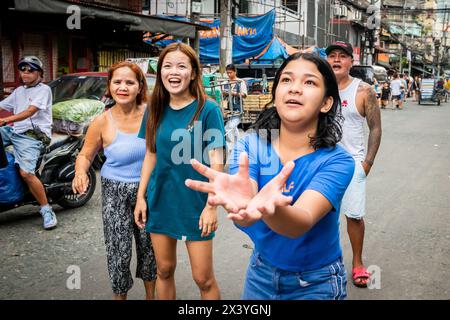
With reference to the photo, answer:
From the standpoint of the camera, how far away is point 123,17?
11586mm

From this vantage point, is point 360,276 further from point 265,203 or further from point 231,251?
point 265,203

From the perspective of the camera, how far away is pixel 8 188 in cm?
525

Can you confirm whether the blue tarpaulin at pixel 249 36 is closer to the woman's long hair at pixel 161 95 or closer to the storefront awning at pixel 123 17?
the storefront awning at pixel 123 17

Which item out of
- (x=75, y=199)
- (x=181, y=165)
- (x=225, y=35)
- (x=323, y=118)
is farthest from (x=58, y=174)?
(x=225, y=35)

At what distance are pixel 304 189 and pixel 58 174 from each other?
15.0ft

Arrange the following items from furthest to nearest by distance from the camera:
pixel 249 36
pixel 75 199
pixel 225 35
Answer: pixel 249 36 < pixel 225 35 < pixel 75 199

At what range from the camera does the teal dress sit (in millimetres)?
2875

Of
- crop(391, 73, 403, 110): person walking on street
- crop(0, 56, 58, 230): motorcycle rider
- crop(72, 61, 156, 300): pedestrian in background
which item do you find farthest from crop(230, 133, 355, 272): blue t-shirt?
crop(391, 73, 403, 110): person walking on street

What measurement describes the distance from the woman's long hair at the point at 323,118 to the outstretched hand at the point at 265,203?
62 cm

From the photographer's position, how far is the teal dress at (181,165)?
2875 mm

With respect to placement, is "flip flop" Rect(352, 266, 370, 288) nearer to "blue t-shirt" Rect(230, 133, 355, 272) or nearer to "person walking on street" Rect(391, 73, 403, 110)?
"blue t-shirt" Rect(230, 133, 355, 272)

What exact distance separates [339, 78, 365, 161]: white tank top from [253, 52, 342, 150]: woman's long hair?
1.85 m

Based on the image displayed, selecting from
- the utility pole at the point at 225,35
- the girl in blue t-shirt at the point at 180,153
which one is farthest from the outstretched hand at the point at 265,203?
the utility pole at the point at 225,35

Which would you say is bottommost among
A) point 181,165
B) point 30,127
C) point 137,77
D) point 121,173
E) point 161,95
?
point 121,173
